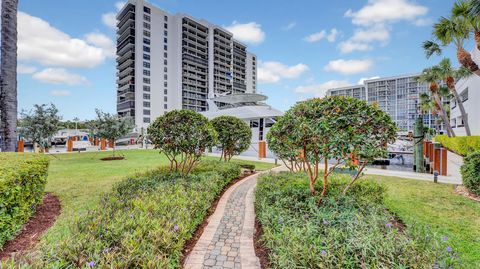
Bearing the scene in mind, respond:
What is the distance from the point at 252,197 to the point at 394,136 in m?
3.91

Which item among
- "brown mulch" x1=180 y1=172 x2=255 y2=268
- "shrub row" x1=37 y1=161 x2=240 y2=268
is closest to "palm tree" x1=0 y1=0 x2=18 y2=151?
"shrub row" x1=37 y1=161 x2=240 y2=268

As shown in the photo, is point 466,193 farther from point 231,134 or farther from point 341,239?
point 231,134

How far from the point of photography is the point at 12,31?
6.51 m

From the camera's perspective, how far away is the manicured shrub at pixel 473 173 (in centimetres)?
688

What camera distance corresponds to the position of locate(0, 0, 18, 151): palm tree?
640cm

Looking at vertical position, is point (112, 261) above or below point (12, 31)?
below

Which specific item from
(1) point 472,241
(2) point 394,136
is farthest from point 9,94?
(1) point 472,241

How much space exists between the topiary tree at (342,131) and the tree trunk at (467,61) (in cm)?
941

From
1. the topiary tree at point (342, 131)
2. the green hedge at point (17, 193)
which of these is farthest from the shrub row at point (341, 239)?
the green hedge at point (17, 193)

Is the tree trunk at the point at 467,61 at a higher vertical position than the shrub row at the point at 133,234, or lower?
higher

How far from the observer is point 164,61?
199 ft

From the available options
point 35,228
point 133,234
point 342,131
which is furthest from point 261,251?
point 35,228

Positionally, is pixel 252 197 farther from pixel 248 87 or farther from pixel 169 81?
pixel 248 87

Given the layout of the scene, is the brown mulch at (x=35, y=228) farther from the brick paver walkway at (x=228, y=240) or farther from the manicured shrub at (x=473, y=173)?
the manicured shrub at (x=473, y=173)
